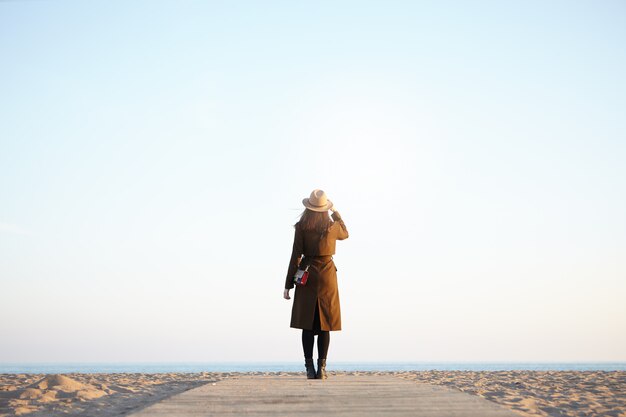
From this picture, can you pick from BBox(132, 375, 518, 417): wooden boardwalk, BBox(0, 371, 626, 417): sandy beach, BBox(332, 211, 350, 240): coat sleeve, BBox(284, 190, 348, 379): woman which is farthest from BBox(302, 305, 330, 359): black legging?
BBox(132, 375, 518, 417): wooden boardwalk

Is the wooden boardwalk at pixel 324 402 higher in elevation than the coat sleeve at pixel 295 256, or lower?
lower

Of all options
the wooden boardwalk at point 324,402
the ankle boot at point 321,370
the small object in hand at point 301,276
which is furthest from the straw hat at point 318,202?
the wooden boardwalk at point 324,402

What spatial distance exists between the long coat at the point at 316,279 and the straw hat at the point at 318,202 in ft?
0.68

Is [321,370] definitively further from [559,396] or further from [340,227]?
[559,396]

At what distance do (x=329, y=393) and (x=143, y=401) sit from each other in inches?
112

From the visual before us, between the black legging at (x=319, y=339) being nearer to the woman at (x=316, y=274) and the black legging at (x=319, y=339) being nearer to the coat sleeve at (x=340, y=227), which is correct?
the woman at (x=316, y=274)

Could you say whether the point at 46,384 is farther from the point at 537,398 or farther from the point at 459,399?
the point at 537,398

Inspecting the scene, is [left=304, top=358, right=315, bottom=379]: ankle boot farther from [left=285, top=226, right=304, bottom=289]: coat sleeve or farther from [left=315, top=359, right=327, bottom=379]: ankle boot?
[left=285, top=226, right=304, bottom=289]: coat sleeve

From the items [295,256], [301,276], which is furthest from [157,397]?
[295,256]

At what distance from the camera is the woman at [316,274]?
7637 mm

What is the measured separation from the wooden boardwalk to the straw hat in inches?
95.7

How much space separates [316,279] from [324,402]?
312 cm

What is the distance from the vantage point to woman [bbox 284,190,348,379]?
7637 millimetres

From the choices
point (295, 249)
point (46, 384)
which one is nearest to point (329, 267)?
point (295, 249)
